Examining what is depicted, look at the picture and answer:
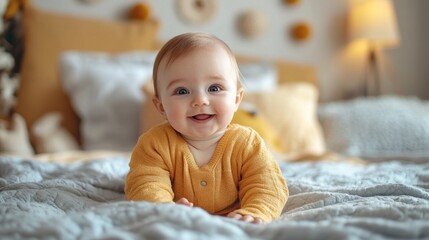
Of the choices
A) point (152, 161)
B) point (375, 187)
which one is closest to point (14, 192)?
point (152, 161)

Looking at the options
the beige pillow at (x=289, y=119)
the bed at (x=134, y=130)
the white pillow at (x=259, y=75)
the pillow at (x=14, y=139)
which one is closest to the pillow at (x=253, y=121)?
the bed at (x=134, y=130)

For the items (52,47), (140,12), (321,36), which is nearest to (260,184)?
(52,47)

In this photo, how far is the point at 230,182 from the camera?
956mm

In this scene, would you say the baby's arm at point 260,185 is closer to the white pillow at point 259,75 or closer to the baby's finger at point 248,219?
the baby's finger at point 248,219

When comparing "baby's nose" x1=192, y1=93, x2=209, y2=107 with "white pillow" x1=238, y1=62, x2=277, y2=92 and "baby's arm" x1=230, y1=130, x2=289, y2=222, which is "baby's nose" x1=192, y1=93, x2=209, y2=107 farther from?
"white pillow" x1=238, y1=62, x2=277, y2=92

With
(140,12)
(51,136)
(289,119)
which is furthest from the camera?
(140,12)

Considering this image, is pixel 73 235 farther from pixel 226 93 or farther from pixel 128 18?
pixel 128 18

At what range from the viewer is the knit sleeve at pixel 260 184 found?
2.87 feet

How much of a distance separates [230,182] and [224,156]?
55 mm

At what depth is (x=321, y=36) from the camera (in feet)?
10.2

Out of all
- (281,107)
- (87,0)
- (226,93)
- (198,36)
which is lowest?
(281,107)

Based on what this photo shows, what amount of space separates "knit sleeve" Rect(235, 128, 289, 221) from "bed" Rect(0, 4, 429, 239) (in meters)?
0.04

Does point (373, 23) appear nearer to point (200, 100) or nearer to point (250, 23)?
point (250, 23)

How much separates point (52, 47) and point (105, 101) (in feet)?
1.43
